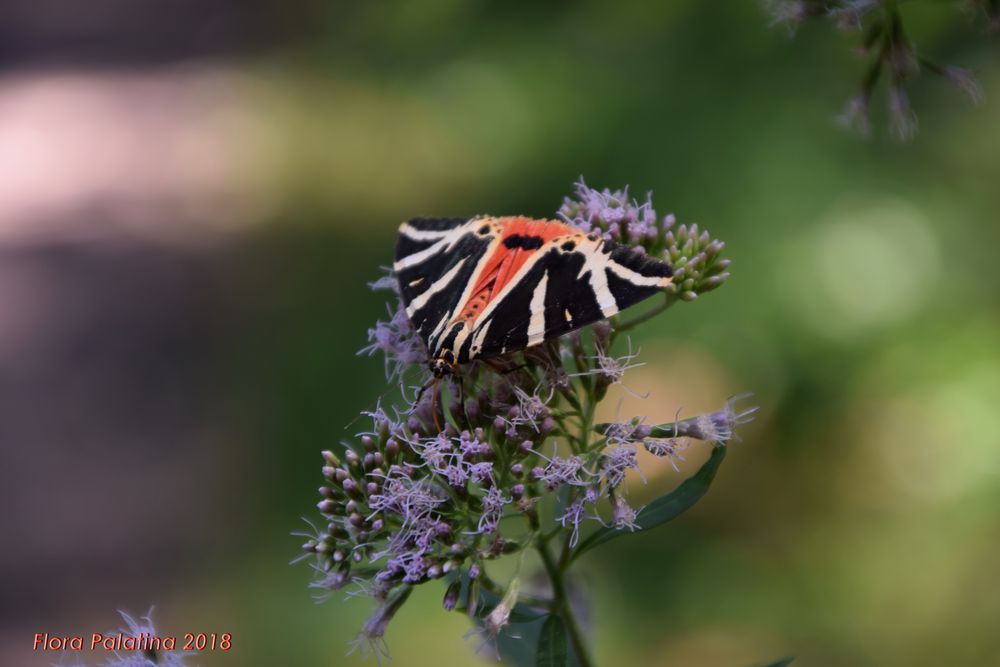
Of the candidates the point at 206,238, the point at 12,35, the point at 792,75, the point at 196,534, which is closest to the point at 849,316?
the point at 792,75

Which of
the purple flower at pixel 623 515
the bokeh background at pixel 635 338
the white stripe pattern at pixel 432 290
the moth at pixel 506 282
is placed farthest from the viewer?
the bokeh background at pixel 635 338

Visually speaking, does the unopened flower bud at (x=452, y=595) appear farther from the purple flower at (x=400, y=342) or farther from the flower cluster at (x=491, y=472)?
the purple flower at (x=400, y=342)

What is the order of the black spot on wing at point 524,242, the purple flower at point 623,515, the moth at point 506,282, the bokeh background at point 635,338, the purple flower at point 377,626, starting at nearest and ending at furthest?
the purple flower at point 623,515, the moth at point 506,282, the purple flower at point 377,626, the black spot on wing at point 524,242, the bokeh background at point 635,338

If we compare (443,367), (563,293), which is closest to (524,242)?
(563,293)

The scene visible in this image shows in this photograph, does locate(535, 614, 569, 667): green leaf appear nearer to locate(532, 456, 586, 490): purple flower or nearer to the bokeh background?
locate(532, 456, 586, 490): purple flower

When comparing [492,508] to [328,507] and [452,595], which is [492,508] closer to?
[452,595]

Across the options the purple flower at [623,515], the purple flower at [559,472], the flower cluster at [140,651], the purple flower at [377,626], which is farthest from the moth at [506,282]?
the flower cluster at [140,651]
